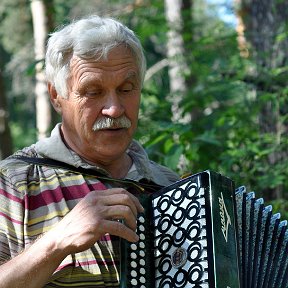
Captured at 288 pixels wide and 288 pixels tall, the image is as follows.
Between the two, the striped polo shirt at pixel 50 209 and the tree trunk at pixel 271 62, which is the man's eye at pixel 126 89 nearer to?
the striped polo shirt at pixel 50 209

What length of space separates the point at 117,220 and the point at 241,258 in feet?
1.65

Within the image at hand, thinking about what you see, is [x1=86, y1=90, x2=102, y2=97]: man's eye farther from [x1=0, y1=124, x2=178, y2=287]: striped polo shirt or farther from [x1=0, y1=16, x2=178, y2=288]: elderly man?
[x1=0, y1=124, x2=178, y2=287]: striped polo shirt

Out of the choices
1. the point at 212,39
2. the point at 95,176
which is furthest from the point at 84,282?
the point at 212,39

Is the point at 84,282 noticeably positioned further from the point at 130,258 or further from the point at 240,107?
the point at 240,107

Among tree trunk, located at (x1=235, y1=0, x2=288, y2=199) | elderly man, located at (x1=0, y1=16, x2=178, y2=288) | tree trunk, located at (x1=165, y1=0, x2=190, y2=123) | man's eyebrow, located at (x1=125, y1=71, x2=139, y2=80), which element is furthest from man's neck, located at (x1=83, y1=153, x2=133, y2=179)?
tree trunk, located at (x1=235, y1=0, x2=288, y2=199)

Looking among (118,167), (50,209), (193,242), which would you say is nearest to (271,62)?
(118,167)

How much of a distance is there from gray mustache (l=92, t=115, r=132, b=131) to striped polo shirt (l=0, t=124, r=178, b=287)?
0.18 m

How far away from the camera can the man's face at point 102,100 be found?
130 inches

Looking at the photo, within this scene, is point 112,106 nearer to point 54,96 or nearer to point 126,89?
point 126,89

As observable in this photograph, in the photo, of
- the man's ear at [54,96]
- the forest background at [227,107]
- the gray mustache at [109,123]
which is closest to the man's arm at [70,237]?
the gray mustache at [109,123]

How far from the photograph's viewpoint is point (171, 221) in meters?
3.03

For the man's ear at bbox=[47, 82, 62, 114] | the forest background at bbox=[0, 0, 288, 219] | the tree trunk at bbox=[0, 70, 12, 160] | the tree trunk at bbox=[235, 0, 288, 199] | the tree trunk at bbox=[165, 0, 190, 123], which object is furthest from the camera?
the tree trunk at bbox=[0, 70, 12, 160]

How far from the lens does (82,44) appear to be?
3.34 meters

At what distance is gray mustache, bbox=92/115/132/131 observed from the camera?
330 cm
